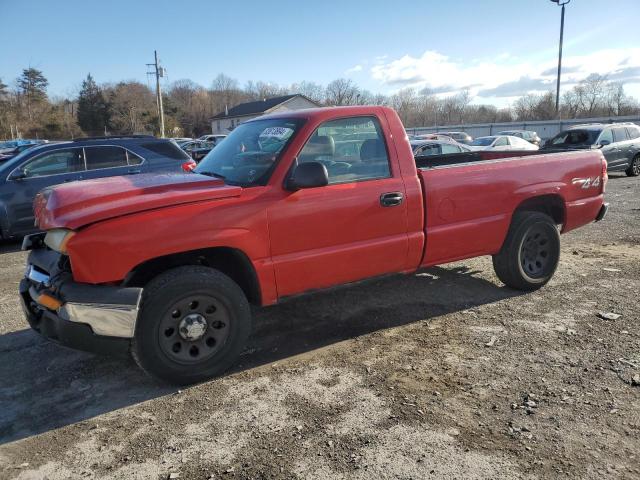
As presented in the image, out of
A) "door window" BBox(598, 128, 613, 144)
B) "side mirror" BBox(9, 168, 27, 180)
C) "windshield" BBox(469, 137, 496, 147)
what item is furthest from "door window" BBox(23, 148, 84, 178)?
"door window" BBox(598, 128, 613, 144)

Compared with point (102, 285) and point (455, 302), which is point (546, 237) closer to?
point (455, 302)

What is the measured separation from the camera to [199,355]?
11.4ft

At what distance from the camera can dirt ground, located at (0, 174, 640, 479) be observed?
103 inches

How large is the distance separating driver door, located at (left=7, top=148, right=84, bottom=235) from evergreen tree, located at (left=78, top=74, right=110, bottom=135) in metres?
64.8

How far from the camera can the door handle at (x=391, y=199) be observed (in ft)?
13.1

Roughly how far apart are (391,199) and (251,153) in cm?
123

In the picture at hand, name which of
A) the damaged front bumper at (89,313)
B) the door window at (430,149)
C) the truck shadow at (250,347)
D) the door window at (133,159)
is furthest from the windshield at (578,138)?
the damaged front bumper at (89,313)

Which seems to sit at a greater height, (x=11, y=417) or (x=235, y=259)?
(x=235, y=259)

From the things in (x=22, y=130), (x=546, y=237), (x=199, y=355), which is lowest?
(x=199, y=355)

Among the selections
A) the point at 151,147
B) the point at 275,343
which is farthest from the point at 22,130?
the point at 275,343

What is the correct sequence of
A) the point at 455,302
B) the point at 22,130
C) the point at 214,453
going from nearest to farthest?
the point at 214,453 < the point at 455,302 < the point at 22,130

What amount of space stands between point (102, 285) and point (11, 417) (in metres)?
1.05

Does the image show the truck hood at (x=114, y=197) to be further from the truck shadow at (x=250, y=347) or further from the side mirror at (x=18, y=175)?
the side mirror at (x=18, y=175)

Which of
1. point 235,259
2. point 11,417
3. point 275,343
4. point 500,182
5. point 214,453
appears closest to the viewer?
point 214,453
